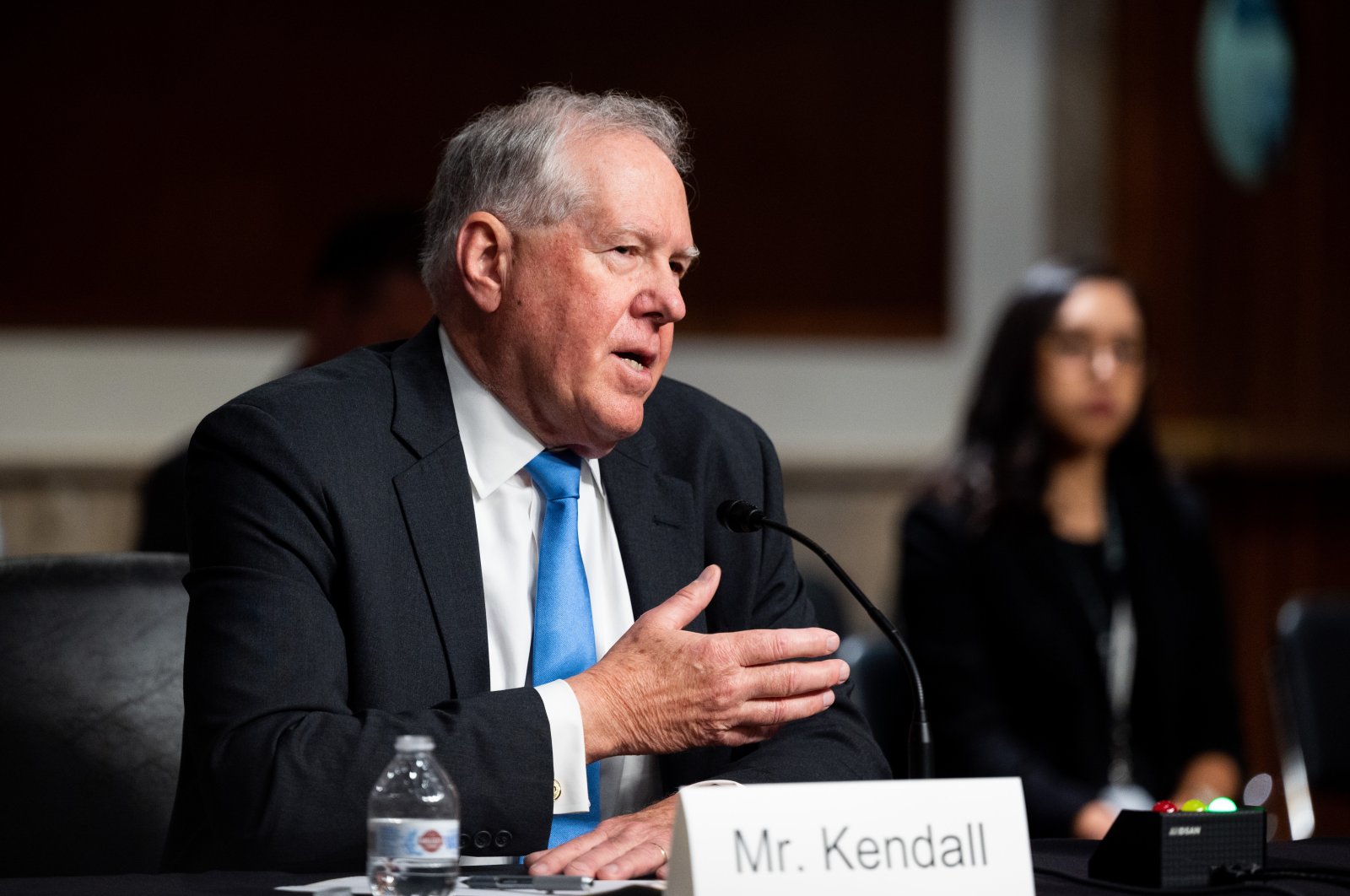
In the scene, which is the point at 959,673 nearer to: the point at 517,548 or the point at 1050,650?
the point at 1050,650

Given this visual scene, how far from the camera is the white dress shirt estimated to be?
1987 mm

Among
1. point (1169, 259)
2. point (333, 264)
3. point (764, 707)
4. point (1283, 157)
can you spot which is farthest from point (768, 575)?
point (1283, 157)

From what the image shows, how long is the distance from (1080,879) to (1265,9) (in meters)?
4.24

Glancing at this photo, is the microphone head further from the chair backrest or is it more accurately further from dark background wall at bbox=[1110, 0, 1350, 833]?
dark background wall at bbox=[1110, 0, 1350, 833]

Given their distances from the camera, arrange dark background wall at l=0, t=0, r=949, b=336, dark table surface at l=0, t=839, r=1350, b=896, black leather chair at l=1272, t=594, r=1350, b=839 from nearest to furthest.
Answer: dark table surface at l=0, t=839, r=1350, b=896 → black leather chair at l=1272, t=594, r=1350, b=839 → dark background wall at l=0, t=0, r=949, b=336

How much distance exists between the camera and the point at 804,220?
5.03 meters

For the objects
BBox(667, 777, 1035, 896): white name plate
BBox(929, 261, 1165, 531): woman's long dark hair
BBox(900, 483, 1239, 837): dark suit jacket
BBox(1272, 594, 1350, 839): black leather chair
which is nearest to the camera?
BBox(667, 777, 1035, 896): white name plate

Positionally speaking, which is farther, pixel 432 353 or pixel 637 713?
pixel 432 353

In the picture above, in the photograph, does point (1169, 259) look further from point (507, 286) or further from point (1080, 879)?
point (1080, 879)

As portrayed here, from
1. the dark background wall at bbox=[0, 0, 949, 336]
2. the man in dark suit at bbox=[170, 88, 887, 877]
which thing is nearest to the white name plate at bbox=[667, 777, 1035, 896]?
the man in dark suit at bbox=[170, 88, 887, 877]

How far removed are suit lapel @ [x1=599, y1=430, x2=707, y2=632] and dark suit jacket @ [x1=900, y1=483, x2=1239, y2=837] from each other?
1.33 meters

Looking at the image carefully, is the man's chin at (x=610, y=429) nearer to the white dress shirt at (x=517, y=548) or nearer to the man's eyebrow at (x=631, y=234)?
the white dress shirt at (x=517, y=548)

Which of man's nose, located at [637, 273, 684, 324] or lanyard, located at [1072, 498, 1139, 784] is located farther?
lanyard, located at [1072, 498, 1139, 784]

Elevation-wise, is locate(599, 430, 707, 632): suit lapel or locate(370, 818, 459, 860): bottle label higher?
locate(599, 430, 707, 632): suit lapel
